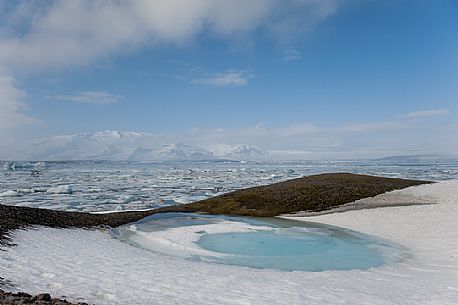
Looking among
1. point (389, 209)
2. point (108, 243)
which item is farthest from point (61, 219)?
point (389, 209)

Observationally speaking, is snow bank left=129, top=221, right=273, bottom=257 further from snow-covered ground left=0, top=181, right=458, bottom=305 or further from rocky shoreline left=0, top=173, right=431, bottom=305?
rocky shoreline left=0, top=173, right=431, bottom=305

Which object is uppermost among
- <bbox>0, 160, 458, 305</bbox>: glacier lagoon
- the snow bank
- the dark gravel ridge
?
the dark gravel ridge

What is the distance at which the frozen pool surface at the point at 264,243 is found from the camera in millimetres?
12227

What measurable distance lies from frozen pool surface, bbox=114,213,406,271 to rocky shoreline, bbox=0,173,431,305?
7.14 ft

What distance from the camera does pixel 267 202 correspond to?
26.7 m

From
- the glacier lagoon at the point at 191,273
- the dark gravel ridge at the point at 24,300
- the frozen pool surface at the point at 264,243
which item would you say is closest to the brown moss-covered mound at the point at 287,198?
the frozen pool surface at the point at 264,243

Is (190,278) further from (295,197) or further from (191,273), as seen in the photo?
(295,197)

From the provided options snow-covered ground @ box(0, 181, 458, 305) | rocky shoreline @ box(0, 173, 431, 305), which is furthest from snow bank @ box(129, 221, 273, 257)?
rocky shoreline @ box(0, 173, 431, 305)

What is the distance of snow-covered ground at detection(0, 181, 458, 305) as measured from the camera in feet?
26.0

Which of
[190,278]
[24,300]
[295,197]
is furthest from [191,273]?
[295,197]

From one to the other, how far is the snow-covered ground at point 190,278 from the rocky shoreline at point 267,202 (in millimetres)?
2611

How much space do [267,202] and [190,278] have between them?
58.0 ft

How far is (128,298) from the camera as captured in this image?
7500 millimetres

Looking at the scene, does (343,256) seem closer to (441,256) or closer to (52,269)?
(441,256)
